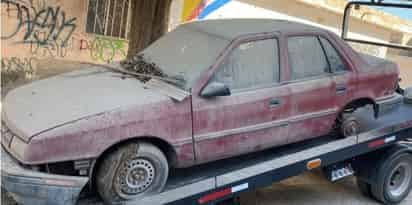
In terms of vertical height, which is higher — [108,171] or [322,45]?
[322,45]

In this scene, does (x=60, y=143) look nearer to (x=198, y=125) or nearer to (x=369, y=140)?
(x=198, y=125)

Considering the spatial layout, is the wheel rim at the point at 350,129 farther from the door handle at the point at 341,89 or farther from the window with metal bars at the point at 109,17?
the window with metal bars at the point at 109,17

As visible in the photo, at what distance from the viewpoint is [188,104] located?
4.16m

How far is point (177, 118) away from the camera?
409 centimetres

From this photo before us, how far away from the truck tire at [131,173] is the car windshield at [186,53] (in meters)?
0.68

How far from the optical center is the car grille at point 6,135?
151 inches

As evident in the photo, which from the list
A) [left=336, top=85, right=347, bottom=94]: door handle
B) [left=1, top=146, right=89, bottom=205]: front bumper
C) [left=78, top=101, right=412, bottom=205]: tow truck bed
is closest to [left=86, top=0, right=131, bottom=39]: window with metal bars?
[left=78, top=101, right=412, bottom=205]: tow truck bed

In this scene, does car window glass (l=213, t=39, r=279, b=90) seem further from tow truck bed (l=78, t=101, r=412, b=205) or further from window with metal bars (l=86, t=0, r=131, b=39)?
window with metal bars (l=86, t=0, r=131, b=39)

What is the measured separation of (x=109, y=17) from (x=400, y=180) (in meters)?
8.54

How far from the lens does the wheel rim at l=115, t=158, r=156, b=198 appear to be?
3859 millimetres

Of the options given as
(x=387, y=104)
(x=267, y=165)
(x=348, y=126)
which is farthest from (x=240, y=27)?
(x=387, y=104)

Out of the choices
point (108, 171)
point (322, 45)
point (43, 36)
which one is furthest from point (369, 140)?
point (43, 36)

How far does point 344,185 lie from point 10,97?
4.45 meters

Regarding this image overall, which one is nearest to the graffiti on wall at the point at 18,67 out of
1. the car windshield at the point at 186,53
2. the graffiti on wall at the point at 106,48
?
the graffiti on wall at the point at 106,48
